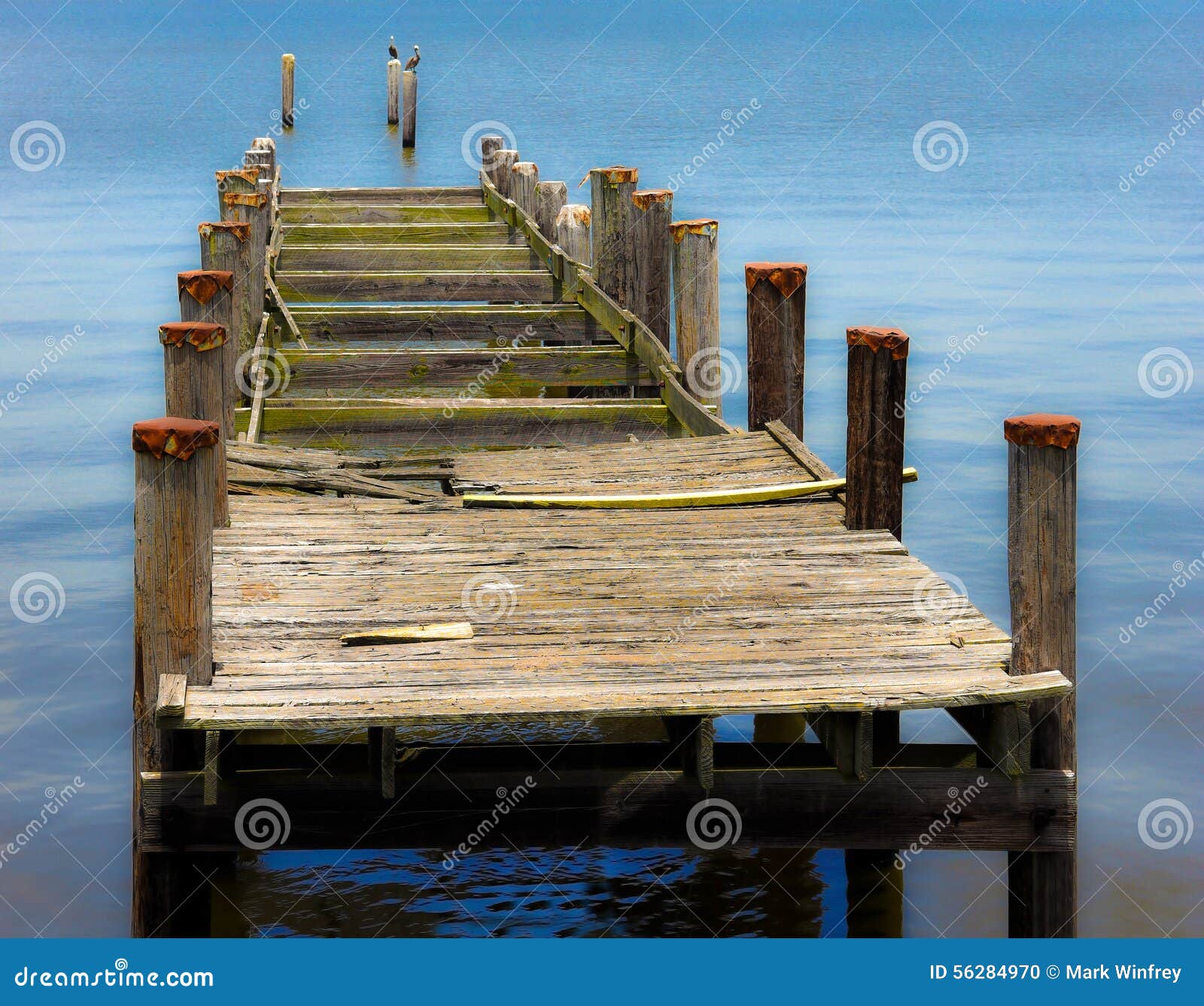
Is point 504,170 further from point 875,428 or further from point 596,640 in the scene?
point 596,640

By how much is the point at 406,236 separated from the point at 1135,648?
10.5 meters

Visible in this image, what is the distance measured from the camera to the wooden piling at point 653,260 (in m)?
12.8

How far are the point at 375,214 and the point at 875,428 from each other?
13.6 metres

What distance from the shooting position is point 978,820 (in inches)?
231

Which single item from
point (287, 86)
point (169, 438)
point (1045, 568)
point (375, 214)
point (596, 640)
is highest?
point (287, 86)

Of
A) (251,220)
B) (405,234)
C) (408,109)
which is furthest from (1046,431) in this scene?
(408,109)

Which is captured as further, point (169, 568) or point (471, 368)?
point (471, 368)

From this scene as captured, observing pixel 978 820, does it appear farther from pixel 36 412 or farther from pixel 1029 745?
Result: pixel 36 412

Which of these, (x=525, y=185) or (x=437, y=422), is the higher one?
(x=525, y=185)

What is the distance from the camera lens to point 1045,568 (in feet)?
19.9

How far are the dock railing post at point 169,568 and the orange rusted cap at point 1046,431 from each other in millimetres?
3040

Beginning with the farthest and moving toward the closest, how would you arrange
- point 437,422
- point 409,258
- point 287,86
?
point 287,86, point 409,258, point 437,422

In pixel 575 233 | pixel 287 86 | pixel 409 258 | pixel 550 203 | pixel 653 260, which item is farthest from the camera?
pixel 287 86

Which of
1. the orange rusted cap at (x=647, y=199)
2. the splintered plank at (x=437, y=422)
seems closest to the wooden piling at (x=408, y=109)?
the orange rusted cap at (x=647, y=199)
